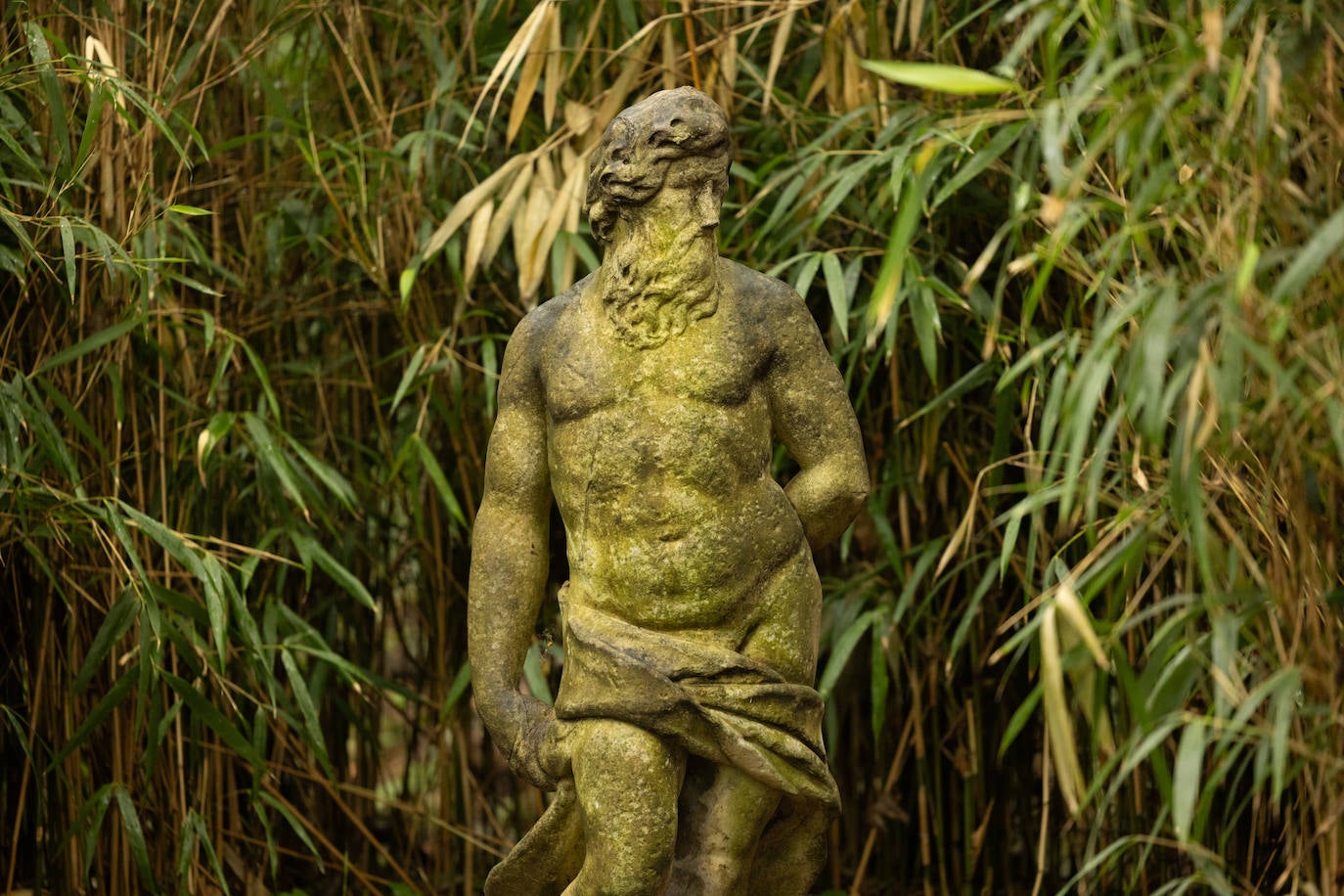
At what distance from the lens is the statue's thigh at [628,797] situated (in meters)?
2.52

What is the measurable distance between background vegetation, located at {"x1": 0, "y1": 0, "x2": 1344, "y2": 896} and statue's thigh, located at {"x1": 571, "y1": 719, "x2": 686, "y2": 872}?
27.0 inches

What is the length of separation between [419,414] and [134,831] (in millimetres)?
1035

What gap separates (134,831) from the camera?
140 inches

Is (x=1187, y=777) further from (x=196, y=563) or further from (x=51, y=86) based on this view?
(x=51, y=86)

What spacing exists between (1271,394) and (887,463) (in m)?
1.73

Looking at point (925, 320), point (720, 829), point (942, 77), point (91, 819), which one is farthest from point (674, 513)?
point (91, 819)

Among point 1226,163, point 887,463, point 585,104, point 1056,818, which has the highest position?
point 1226,163

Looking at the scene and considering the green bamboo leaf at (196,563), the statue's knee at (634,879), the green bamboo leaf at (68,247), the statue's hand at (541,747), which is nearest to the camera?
the statue's knee at (634,879)

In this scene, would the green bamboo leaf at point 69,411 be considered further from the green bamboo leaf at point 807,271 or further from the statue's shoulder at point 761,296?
the statue's shoulder at point 761,296

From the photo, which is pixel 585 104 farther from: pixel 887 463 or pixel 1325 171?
pixel 1325 171

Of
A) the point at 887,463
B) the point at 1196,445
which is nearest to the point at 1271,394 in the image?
the point at 1196,445

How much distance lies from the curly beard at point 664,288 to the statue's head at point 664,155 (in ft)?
0.16

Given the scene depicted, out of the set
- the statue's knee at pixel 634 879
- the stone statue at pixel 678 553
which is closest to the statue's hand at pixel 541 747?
the stone statue at pixel 678 553

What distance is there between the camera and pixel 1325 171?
2.28 m
